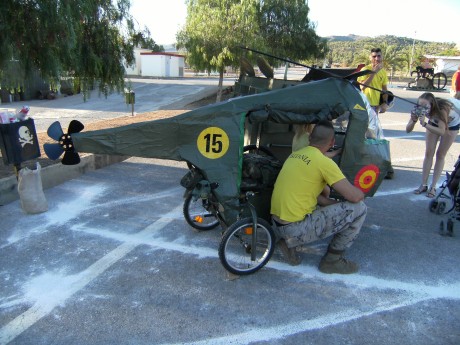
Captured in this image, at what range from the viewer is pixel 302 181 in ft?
11.5

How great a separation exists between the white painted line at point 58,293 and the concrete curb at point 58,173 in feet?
7.19

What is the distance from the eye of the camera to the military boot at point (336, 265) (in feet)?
12.4

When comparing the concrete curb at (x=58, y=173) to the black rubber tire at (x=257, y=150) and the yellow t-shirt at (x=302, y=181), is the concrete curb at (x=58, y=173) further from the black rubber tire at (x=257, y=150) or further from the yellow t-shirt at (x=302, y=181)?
the yellow t-shirt at (x=302, y=181)

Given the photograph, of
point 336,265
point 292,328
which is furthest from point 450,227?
point 292,328

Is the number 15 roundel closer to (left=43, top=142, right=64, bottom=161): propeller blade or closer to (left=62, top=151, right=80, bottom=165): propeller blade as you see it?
(left=62, top=151, right=80, bottom=165): propeller blade

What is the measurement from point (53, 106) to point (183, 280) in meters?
15.7

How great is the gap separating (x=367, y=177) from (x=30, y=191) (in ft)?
13.7

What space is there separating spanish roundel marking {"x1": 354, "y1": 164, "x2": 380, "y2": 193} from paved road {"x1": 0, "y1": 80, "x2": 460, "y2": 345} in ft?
Answer: 2.23

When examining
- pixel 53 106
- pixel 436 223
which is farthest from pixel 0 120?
pixel 53 106

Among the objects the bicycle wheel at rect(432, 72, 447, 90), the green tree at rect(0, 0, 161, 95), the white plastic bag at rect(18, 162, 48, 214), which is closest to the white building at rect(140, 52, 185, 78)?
the bicycle wheel at rect(432, 72, 447, 90)

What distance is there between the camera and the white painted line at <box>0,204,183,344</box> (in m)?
2.92

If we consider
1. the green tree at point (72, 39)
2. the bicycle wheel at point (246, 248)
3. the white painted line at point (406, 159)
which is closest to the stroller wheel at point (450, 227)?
the bicycle wheel at point (246, 248)

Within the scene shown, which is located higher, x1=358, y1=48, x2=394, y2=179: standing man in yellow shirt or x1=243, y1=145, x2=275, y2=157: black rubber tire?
x1=358, y1=48, x2=394, y2=179: standing man in yellow shirt

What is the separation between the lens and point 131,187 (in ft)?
20.1
